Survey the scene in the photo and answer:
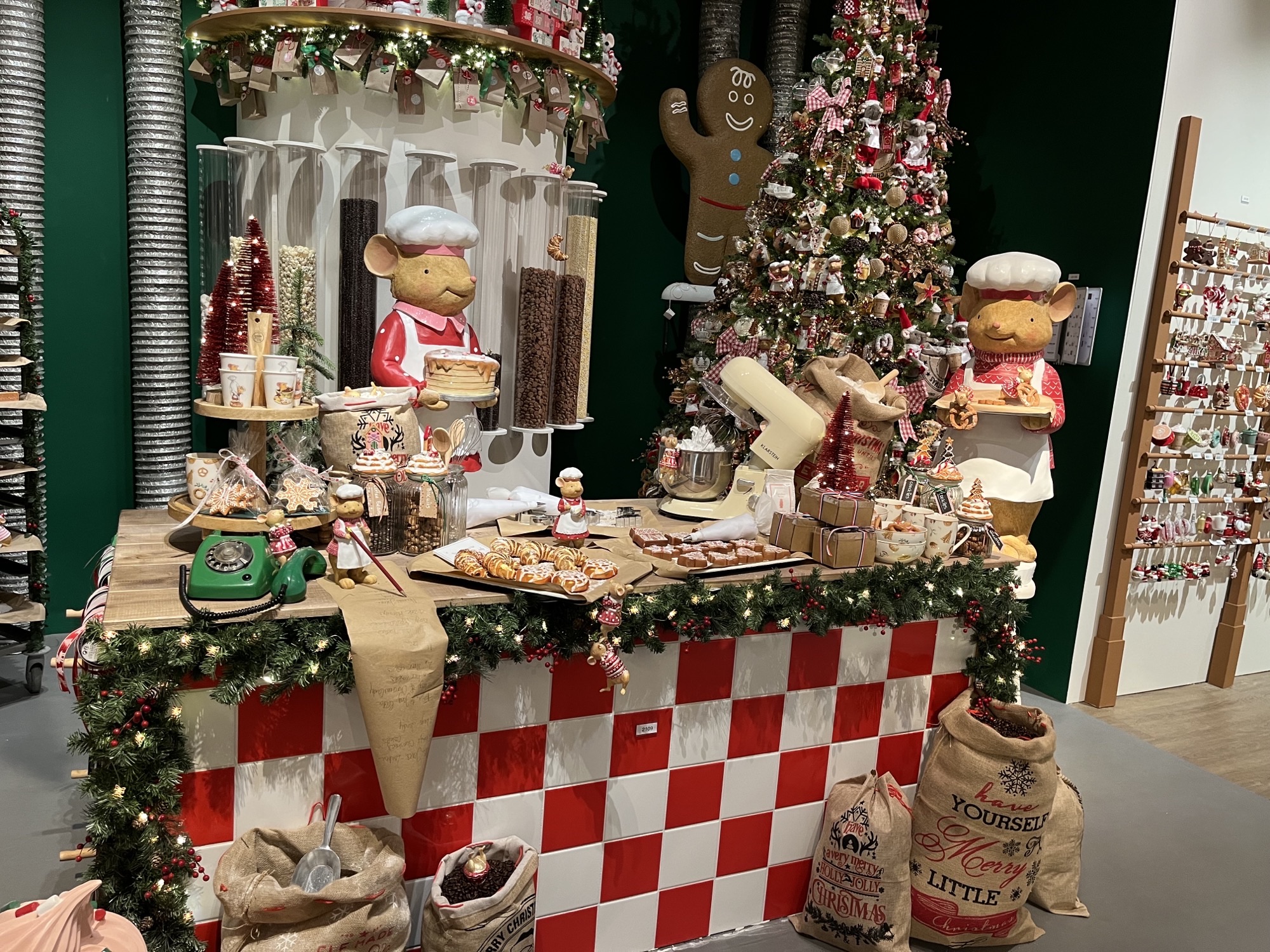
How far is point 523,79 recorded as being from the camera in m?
3.59

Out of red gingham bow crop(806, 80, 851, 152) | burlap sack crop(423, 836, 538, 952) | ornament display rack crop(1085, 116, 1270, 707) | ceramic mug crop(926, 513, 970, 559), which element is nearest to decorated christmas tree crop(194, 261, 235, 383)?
burlap sack crop(423, 836, 538, 952)

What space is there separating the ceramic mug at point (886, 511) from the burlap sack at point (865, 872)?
0.65 meters

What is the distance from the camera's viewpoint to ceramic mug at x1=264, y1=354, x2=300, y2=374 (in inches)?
78.9

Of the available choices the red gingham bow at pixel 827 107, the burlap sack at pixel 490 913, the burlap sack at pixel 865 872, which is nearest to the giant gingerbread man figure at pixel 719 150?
the red gingham bow at pixel 827 107

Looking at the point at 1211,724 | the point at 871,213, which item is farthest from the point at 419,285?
the point at 1211,724

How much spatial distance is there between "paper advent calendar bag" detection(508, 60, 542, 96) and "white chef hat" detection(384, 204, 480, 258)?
3.47 ft

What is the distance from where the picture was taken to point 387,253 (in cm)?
284

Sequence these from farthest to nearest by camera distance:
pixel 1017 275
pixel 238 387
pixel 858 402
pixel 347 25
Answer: pixel 347 25 → pixel 1017 275 → pixel 858 402 → pixel 238 387

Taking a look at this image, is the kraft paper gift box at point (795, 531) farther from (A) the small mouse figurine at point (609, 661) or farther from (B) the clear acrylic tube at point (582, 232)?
(B) the clear acrylic tube at point (582, 232)

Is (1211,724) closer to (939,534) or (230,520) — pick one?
(939,534)

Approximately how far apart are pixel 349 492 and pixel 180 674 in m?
0.46

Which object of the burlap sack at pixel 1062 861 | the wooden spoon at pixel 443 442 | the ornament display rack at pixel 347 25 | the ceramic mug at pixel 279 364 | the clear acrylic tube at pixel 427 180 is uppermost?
the ornament display rack at pixel 347 25

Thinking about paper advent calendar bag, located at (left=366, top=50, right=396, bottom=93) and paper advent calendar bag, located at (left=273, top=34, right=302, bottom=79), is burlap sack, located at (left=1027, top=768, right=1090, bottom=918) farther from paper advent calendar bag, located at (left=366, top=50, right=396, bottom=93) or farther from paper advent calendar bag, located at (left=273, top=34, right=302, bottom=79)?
paper advent calendar bag, located at (left=273, top=34, right=302, bottom=79)

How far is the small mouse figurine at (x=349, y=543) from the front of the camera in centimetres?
187
